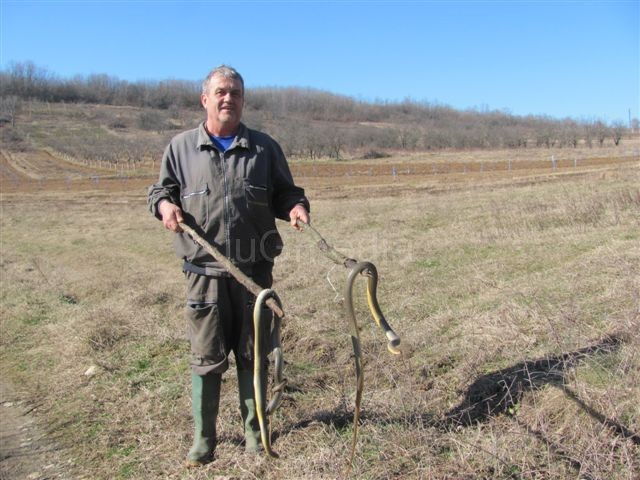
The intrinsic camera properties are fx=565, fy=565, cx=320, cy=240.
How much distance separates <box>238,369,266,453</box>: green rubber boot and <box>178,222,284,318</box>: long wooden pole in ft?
2.28

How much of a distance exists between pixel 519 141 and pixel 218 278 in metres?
94.4

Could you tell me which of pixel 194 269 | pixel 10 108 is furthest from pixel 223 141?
pixel 10 108

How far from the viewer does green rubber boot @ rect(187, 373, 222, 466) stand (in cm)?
320

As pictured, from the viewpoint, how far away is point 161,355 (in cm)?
499

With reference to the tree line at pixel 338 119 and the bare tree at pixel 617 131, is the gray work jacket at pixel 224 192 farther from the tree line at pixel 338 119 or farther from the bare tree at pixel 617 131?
the bare tree at pixel 617 131

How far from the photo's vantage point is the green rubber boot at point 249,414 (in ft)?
10.6

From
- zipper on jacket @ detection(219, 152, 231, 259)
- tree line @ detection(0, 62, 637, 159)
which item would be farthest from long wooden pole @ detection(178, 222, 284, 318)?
tree line @ detection(0, 62, 637, 159)

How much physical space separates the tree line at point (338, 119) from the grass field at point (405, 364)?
6803cm

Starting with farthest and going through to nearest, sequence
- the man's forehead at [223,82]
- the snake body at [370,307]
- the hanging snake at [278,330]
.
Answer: the man's forehead at [223,82] < the hanging snake at [278,330] < the snake body at [370,307]

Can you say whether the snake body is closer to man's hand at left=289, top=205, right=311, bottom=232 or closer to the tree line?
man's hand at left=289, top=205, right=311, bottom=232

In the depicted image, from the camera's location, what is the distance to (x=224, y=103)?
9.95 feet

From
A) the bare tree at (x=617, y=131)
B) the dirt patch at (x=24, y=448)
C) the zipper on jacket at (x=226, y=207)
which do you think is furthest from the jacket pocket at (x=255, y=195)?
the bare tree at (x=617, y=131)

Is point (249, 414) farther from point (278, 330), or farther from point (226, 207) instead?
point (226, 207)

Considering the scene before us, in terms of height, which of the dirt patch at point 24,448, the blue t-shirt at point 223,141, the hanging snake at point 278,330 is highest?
the blue t-shirt at point 223,141
